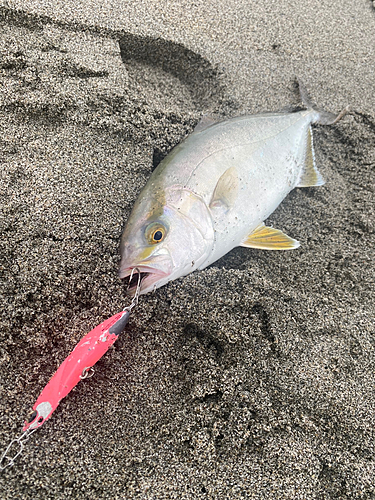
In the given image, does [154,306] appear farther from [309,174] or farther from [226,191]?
[309,174]

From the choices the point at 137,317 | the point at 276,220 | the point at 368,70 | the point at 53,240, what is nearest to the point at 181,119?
the point at 276,220

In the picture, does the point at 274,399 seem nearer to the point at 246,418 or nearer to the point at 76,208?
the point at 246,418

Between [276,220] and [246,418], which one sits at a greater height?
[276,220]

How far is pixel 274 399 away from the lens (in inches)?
63.2

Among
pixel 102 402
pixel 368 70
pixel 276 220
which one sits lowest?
pixel 102 402

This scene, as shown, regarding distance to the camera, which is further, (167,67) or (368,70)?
(368,70)

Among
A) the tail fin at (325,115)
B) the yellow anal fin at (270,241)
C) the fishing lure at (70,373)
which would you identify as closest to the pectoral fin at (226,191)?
the yellow anal fin at (270,241)

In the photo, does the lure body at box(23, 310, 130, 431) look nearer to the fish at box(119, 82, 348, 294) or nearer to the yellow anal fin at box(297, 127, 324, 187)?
the fish at box(119, 82, 348, 294)

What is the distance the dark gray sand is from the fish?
0.39 ft

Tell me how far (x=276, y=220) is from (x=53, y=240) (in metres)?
1.47

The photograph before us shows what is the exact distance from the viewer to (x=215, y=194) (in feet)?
6.62

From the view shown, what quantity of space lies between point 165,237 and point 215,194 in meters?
0.46

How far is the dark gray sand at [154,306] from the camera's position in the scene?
4.69ft

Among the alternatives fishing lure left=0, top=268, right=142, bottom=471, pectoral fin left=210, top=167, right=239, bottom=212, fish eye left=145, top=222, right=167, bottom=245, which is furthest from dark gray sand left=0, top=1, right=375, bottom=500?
pectoral fin left=210, top=167, right=239, bottom=212
